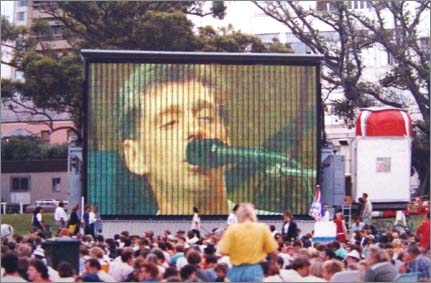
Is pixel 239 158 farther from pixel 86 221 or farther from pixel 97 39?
pixel 97 39

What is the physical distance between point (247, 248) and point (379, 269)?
1.86 meters

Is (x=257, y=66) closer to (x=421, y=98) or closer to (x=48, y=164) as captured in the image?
(x=421, y=98)

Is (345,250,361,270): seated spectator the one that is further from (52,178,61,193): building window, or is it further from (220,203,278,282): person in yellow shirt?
(52,178,61,193): building window

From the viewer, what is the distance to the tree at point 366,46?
38.5 meters

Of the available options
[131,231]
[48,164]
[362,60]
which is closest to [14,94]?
[48,164]

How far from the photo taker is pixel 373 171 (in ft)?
93.8

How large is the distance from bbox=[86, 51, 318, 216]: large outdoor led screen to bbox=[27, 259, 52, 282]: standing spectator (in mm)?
14125

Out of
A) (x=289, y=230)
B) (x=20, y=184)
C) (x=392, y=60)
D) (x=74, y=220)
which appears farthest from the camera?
(x=20, y=184)

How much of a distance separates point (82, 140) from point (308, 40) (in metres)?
16.4

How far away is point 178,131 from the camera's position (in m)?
25.9

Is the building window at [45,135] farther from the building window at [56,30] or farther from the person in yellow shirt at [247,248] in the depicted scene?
the person in yellow shirt at [247,248]

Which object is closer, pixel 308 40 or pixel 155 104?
pixel 155 104

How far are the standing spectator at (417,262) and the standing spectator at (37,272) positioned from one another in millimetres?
4401

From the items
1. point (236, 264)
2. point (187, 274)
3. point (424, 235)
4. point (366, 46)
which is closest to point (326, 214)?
point (424, 235)
